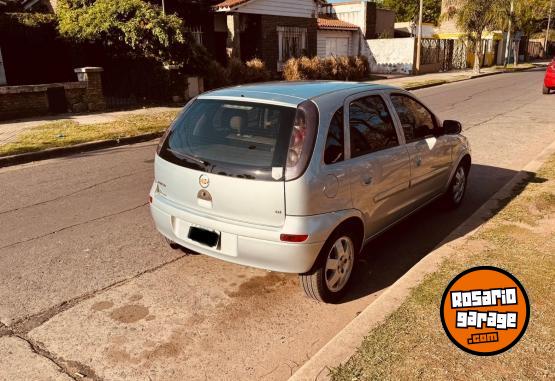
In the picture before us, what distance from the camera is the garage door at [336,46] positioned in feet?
106

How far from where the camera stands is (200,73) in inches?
659

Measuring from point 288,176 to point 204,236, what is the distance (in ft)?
2.92

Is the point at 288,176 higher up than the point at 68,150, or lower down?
higher up

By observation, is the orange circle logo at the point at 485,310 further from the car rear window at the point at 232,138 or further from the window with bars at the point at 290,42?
the window with bars at the point at 290,42

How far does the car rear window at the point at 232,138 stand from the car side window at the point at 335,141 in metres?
0.33

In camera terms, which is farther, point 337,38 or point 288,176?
point 337,38

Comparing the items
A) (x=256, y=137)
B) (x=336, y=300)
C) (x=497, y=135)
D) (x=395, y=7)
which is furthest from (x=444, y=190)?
(x=395, y=7)

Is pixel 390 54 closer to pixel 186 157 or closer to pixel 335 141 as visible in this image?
pixel 335 141

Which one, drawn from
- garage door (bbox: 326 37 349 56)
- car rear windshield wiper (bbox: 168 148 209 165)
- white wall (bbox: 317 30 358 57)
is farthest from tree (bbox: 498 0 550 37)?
car rear windshield wiper (bbox: 168 148 209 165)

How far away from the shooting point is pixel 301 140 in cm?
338

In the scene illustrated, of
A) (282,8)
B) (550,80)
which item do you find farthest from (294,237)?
(282,8)

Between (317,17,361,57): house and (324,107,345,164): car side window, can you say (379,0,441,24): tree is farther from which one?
(324,107,345,164): car side window

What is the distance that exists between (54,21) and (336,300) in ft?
54.3

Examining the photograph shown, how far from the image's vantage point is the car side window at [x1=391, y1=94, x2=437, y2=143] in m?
4.59
